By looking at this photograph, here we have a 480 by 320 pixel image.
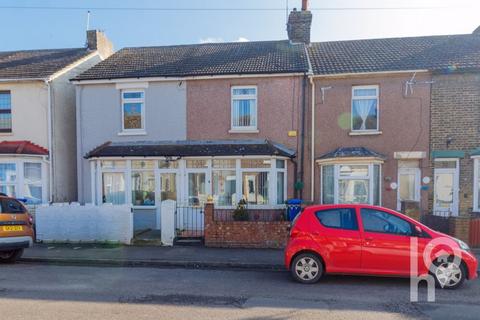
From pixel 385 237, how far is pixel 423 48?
A: 10.0 metres

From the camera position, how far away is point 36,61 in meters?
14.7

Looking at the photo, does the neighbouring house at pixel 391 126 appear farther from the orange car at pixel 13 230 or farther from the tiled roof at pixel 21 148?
the tiled roof at pixel 21 148

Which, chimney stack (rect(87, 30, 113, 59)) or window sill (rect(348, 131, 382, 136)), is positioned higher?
chimney stack (rect(87, 30, 113, 59))

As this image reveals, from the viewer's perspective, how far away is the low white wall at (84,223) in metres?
10.0

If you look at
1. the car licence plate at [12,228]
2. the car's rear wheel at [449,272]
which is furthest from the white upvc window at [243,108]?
the car's rear wheel at [449,272]

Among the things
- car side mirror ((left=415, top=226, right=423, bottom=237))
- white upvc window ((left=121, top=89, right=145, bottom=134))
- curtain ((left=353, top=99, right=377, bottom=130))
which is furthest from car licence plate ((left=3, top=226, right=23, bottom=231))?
curtain ((left=353, top=99, right=377, bottom=130))

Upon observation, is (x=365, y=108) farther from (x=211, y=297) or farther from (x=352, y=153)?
(x=211, y=297)

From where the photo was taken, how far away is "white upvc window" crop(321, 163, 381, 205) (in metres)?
11.4

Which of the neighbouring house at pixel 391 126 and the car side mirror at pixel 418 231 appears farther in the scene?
the neighbouring house at pixel 391 126

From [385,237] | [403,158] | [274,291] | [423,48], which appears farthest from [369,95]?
[274,291]

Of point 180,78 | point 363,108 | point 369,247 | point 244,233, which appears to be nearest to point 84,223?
point 244,233

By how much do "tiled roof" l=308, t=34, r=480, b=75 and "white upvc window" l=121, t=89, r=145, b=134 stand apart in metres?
6.55

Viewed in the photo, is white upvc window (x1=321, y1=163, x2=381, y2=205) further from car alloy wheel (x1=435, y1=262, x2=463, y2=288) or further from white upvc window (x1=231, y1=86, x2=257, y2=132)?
car alloy wheel (x1=435, y1=262, x2=463, y2=288)

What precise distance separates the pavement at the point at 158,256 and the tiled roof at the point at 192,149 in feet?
11.3
